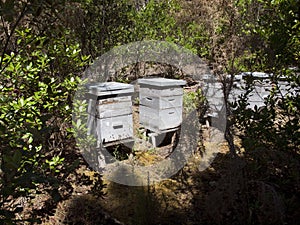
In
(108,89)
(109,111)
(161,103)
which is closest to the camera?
(108,89)

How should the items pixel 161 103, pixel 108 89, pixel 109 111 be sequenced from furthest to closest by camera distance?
pixel 161 103 → pixel 109 111 → pixel 108 89

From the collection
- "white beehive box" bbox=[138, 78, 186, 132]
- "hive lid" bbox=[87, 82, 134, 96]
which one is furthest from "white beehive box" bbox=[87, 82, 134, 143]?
"white beehive box" bbox=[138, 78, 186, 132]

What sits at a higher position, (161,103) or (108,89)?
(108,89)

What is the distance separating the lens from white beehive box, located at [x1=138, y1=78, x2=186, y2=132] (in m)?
3.90

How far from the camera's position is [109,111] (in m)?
3.39

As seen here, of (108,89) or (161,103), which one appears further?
(161,103)

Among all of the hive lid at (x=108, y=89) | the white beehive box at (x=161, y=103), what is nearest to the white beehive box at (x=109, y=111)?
the hive lid at (x=108, y=89)

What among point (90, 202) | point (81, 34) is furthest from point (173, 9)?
point (90, 202)

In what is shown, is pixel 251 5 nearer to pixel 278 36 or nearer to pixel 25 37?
pixel 278 36

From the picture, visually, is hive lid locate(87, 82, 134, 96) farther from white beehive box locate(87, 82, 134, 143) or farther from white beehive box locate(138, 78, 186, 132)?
white beehive box locate(138, 78, 186, 132)

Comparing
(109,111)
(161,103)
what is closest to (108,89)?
(109,111)

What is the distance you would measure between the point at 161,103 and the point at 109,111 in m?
0.84

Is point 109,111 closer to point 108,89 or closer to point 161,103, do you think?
point 108,89

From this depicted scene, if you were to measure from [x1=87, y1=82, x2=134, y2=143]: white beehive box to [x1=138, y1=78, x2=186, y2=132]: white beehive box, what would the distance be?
52cm
